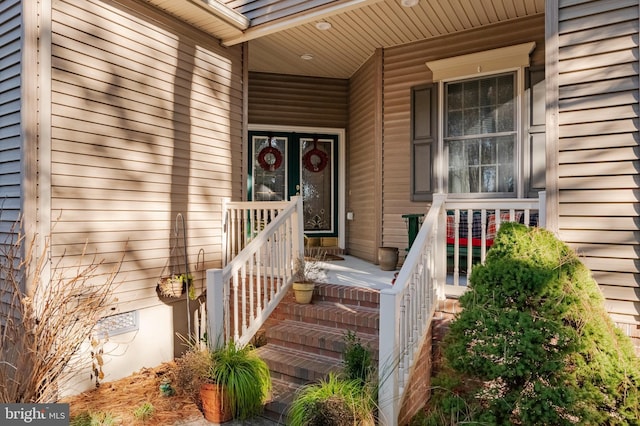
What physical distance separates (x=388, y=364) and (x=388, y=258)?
2.78 m

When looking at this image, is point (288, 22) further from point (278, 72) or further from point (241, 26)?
point (278, 72)

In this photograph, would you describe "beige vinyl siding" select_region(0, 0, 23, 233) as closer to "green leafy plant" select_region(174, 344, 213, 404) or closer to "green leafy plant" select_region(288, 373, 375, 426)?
"green leafy plant" select_region(174, 344, 213, 404)

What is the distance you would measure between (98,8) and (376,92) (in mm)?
3587

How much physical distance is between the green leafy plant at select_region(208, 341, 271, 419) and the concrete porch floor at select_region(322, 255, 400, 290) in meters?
1.41

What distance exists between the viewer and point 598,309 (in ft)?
7.84

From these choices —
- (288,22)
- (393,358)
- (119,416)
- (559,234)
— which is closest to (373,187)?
(288,22)

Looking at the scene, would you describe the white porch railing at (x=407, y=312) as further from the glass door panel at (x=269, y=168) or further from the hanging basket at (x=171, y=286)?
the glass door panel at (x=269, y=168)

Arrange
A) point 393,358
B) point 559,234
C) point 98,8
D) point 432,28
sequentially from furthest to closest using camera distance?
point 432,28
point 98,8
point 559,234
point 393,358

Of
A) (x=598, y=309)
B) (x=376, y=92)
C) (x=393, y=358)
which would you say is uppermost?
(x=376, y=92)

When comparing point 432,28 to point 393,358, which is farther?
point 432,28

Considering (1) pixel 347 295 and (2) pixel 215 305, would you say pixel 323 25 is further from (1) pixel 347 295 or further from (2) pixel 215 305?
(2) pixel 215 305

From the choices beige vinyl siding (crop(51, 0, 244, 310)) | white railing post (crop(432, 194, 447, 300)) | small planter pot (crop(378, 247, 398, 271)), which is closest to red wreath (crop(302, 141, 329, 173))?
beige vinyl siding (crop(51, 0, 244, 310))

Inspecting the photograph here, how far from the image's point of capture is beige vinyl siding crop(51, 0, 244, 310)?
3.45 meters

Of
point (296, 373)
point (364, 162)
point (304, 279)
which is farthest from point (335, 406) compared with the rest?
point (364, 162)
